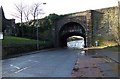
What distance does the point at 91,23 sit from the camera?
80.9 m

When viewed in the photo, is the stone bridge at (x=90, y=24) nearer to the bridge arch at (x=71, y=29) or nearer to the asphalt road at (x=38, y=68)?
the bridge arch at (x=71, y=29)

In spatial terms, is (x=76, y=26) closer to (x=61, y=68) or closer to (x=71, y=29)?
(x=71, y=29)

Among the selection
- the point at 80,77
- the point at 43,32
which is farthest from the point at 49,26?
the point at 80,77

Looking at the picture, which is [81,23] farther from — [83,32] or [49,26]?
[49,26]

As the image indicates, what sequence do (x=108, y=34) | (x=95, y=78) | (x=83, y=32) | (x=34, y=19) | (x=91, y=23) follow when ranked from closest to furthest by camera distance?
1. (x=95, y=78)
2. (x=108, y=34)
3. (x=91, y=23)
4. (x=83, y=32)
5. (x=34, y=19)

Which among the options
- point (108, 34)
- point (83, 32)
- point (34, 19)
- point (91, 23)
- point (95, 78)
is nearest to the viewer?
point (95, 78)

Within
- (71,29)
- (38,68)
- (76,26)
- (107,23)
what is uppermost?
(107,23)

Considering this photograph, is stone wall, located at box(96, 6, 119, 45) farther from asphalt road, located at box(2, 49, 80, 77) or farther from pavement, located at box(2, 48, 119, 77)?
asphalt road, located at box(2, 49, 80, 77)

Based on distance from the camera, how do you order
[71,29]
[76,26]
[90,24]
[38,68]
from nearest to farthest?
[38,68] < [90,24] < [76,26] < [71,29]

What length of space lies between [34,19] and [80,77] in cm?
8191

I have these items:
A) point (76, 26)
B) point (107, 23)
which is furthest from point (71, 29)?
point (107, 23)

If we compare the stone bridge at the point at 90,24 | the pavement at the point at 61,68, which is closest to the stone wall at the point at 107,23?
the stone bridge at the point at 90,24

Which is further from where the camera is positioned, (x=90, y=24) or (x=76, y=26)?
(x=76, y=26)

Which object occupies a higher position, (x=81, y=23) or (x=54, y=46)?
(x=81, y=23)
